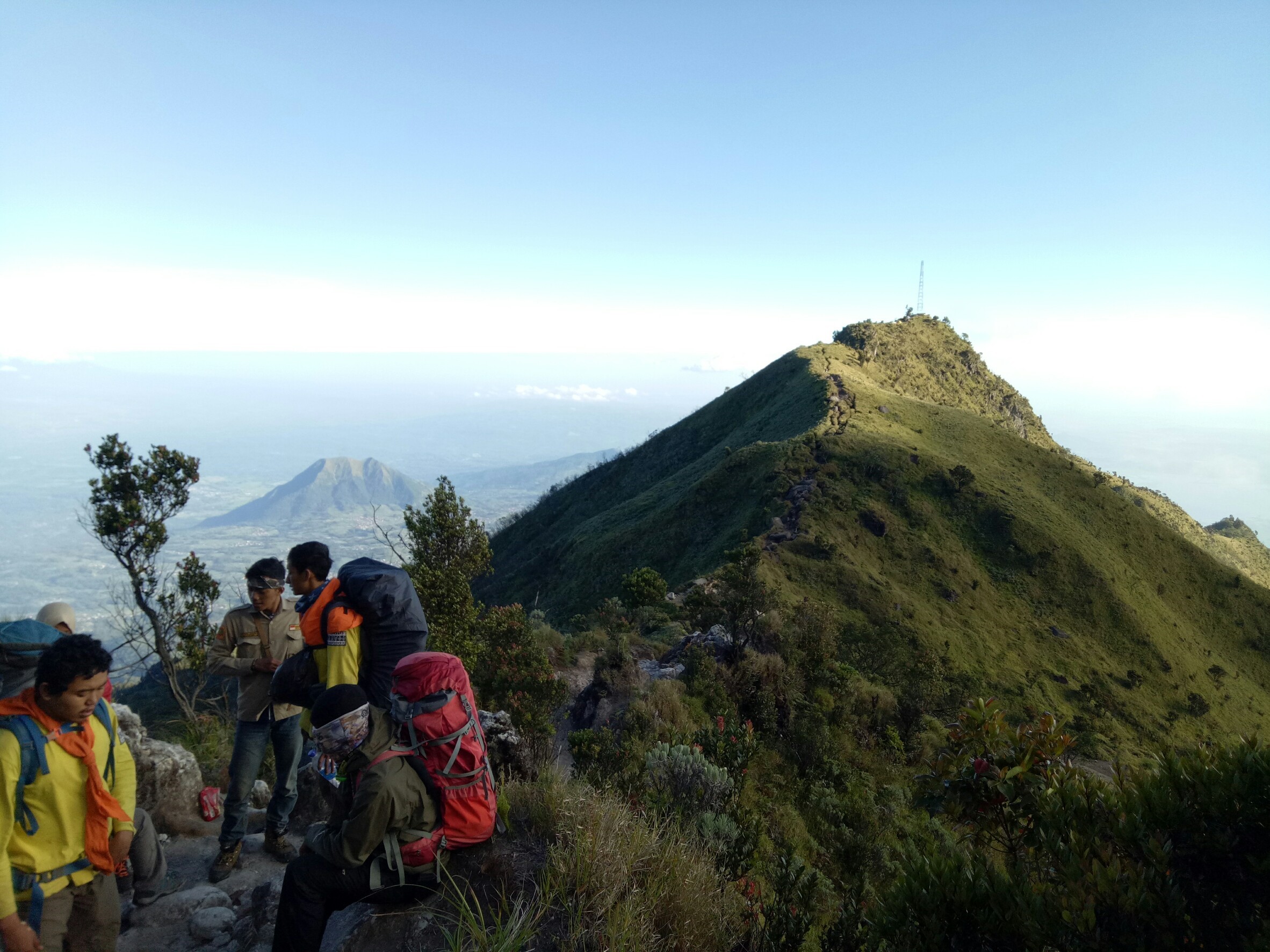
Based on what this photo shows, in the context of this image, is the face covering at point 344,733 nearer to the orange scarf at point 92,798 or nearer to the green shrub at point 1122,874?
the orange scarf at point 92,798

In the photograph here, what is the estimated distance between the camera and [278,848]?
503cm

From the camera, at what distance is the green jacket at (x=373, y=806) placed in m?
2.80

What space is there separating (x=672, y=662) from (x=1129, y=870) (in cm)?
1103

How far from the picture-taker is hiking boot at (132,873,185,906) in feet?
13.5

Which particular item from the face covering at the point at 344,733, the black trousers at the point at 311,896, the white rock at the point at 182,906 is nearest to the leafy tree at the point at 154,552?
the white rock at the point at 182,906

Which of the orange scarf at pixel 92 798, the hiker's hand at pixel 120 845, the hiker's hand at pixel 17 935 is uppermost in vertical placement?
the orange scarf at pixel 92 798

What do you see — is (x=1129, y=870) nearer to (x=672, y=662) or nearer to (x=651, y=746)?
(x=651, y=746)

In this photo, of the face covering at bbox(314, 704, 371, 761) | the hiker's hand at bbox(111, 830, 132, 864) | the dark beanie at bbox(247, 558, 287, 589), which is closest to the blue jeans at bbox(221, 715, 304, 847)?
the dark beanie at bbox(247, 558, 287, 589)

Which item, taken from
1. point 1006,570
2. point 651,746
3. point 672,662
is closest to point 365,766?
point 651,746

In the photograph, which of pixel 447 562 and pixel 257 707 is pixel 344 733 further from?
pixel 447 562

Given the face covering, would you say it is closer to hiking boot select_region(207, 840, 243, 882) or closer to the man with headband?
the man with headband

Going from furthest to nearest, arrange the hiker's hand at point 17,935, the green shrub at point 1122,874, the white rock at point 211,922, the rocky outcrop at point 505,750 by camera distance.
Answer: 1. the rocky outcrop at point 505,750
2. the white rock at point 211,922
3. the hiker's hand at point 17,935
4. the green shrub at point 1122,874

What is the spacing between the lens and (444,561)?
10969 millimetres

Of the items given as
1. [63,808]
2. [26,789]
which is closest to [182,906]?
[63,808]
